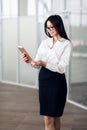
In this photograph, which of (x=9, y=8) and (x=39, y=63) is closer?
(x=39, y=63)

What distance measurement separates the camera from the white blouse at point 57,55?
305 cm

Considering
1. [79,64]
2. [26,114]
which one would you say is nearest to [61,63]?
[26,114]

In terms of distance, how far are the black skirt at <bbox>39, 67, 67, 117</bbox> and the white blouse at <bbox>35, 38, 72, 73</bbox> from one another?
9cm

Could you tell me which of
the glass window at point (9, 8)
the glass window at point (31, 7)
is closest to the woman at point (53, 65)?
the glass window at point (31, 7)

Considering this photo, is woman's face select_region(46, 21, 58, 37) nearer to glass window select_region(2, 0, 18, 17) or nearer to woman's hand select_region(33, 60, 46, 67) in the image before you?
woman's hand select_region(33, 60, 46, 67)

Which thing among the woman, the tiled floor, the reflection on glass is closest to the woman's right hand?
the woman

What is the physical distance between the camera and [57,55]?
3051mm

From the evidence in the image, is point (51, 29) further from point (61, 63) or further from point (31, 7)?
point (31, 7)

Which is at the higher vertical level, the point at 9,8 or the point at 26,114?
the point at 9,8

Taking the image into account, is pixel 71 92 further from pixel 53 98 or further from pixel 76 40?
pixel 53 98

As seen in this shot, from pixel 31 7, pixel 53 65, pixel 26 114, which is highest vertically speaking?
pixel 31 7

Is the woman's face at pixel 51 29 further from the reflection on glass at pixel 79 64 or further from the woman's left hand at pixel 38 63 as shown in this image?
the reflection on glass at pixel 79 64

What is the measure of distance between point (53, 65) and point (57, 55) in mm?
109

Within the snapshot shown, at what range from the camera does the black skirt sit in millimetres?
3119
